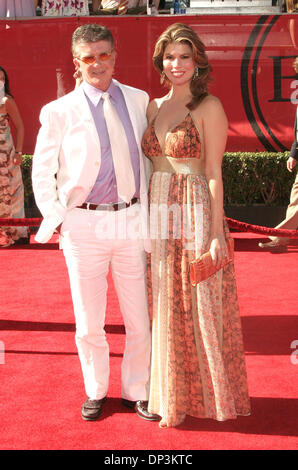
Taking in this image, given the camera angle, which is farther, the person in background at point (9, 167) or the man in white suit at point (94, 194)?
the person in background at point (9, 167)

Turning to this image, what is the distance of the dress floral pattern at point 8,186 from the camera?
761 cm

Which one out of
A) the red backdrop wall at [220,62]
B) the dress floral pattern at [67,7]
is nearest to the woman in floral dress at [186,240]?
the red backdrop wall at [220,62]

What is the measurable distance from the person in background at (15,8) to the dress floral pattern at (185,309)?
712 cm

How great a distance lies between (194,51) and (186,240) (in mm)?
923

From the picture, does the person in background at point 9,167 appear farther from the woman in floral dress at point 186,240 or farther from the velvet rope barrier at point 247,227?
the woman in floral dress at point 186,240

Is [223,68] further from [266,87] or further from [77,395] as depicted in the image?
[77,395]

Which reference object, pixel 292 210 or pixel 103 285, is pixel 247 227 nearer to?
pixel 103 285

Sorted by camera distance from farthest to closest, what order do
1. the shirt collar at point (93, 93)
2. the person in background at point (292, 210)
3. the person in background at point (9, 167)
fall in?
the person in background at point (9, 167)
the person in background at point (292, 210)
the shirt collar at point (93, 93)

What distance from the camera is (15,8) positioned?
966 cm

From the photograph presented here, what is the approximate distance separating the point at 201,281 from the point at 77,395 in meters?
1.08

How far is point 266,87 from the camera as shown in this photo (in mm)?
9492

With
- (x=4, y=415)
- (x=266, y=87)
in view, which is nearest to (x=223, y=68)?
(x=266, y=87)

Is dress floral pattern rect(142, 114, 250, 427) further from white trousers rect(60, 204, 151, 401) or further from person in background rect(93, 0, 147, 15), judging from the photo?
person in background rect(93, 0, 147, 15)

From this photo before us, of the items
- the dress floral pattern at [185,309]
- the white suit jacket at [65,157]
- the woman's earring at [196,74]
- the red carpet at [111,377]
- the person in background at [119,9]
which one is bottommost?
the red carpet at [111,377]
